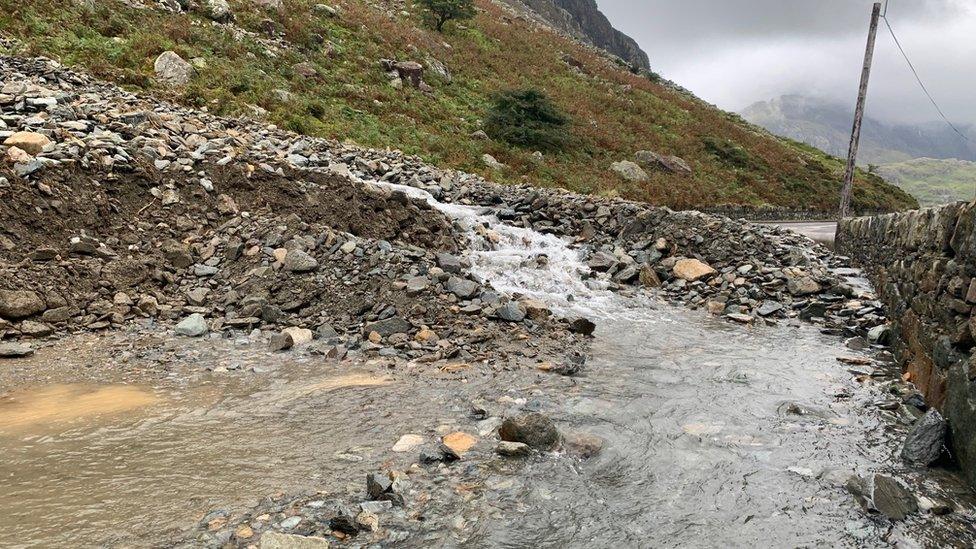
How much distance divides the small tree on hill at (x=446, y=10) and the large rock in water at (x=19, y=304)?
1295 inches

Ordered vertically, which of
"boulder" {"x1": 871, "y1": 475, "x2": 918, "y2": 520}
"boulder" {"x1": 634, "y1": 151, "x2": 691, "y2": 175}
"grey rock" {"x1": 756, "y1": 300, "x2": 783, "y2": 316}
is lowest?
"boulder" {"x1": 871, "y1": 475, "x2": 918, "y2": 520}

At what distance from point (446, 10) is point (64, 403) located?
115ft

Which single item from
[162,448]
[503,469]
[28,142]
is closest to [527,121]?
[28,142]

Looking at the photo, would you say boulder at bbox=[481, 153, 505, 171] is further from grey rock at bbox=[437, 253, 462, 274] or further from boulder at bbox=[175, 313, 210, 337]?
boulder at bbox=[175, 313, 210, 337]

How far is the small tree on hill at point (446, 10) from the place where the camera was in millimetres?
34625

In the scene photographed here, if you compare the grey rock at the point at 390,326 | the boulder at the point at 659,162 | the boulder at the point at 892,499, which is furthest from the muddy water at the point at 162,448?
the boulder at the point at 659,162

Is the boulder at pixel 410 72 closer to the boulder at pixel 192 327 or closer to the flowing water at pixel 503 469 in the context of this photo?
the boulder at pixel 192 327

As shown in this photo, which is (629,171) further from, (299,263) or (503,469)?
(503,469)

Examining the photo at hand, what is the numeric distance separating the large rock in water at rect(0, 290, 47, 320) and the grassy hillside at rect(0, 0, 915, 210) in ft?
33.3

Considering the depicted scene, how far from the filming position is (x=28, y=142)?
28.5 ft

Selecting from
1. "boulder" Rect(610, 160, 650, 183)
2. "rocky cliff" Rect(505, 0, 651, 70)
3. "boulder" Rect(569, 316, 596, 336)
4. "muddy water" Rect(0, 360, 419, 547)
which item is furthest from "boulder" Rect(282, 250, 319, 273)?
"rocky cliff" Rect(505, 0, 651, 70)

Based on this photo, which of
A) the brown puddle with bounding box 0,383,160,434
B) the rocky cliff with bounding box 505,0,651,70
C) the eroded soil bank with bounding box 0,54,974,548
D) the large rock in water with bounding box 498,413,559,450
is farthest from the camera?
the rocky cliff with bounding box 505,0,651,70

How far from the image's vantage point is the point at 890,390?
652 cm

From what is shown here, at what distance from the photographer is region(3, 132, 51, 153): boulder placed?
340 inches
